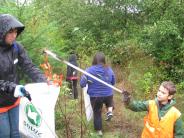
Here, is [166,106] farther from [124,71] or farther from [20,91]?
[124,71]

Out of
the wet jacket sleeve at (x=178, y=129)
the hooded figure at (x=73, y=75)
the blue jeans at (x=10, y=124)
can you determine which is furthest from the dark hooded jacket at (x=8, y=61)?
the hooded figure at (x=73, y=75)

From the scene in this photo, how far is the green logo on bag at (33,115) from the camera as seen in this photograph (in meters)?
4.39

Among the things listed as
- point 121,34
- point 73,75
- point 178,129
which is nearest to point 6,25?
point 178,129

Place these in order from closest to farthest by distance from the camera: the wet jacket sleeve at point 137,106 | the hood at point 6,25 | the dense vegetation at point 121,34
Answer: the hood at point 6,25
the wet jacket sleeve at point 137,106
the dense vegetation at point 121,34

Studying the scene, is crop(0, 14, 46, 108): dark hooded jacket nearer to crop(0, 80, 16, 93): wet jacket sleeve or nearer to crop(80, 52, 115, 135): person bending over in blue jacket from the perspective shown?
crop(0, 80, 16, 93): wet jacket sleeve

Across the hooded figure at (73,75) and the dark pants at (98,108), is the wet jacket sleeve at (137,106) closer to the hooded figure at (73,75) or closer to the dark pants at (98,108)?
the dark pants at (98,108)

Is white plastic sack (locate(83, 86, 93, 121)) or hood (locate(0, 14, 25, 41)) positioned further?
white plastic sack (locate(83, 86, 93, 121))

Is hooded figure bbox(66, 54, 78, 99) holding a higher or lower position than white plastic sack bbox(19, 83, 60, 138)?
lower

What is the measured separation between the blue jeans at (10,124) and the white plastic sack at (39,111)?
0.50 ft

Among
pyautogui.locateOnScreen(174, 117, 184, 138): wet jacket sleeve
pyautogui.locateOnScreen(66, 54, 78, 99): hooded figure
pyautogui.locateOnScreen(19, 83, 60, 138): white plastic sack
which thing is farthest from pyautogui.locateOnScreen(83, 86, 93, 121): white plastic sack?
pyautogui.locateOnScreen(174, 117, 184, 138): wet jacket sleeve

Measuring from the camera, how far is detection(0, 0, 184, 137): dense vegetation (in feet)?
22.7

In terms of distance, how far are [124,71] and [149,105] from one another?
6449 millimetres

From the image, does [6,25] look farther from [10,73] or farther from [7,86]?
[7,86]

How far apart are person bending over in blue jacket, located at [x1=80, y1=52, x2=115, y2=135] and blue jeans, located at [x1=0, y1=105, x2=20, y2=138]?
200 cm
